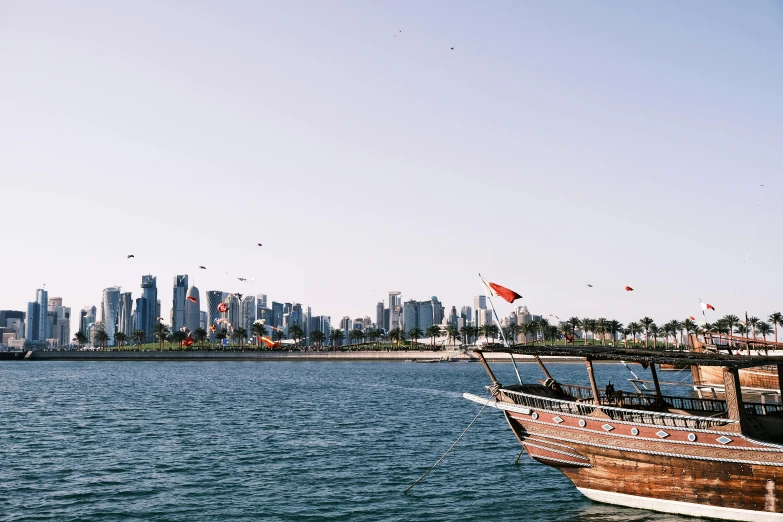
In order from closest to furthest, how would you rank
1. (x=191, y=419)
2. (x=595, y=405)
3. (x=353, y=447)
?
1. (x=595, y=405)
2. (x=353, y=447)
3. (x=191, y=419)

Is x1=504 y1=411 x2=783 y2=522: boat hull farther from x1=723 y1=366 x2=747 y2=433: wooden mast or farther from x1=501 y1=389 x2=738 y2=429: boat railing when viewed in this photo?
x1=723 y1=366 x2=747 y2=433: wooden mast

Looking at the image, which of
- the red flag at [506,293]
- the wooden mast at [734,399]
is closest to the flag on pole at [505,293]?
the red flag at [506,293]

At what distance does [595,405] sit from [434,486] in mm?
9449

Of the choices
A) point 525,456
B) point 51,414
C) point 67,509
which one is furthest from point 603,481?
point 51,414

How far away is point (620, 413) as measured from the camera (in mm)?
27156

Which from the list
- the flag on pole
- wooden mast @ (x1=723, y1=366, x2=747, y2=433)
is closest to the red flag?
the flag on pole

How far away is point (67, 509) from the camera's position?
2773cm

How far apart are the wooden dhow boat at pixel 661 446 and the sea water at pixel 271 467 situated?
1419 millimetres

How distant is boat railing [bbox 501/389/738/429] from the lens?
24.9 m

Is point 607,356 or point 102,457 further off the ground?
point 607,356

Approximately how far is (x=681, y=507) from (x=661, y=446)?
8.00ft

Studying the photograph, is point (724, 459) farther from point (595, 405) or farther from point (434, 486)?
point (434, 486)

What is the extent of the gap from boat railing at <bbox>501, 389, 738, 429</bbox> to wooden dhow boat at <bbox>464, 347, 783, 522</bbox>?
0.04 m

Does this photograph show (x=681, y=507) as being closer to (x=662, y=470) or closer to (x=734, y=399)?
(x=662, y=470)
